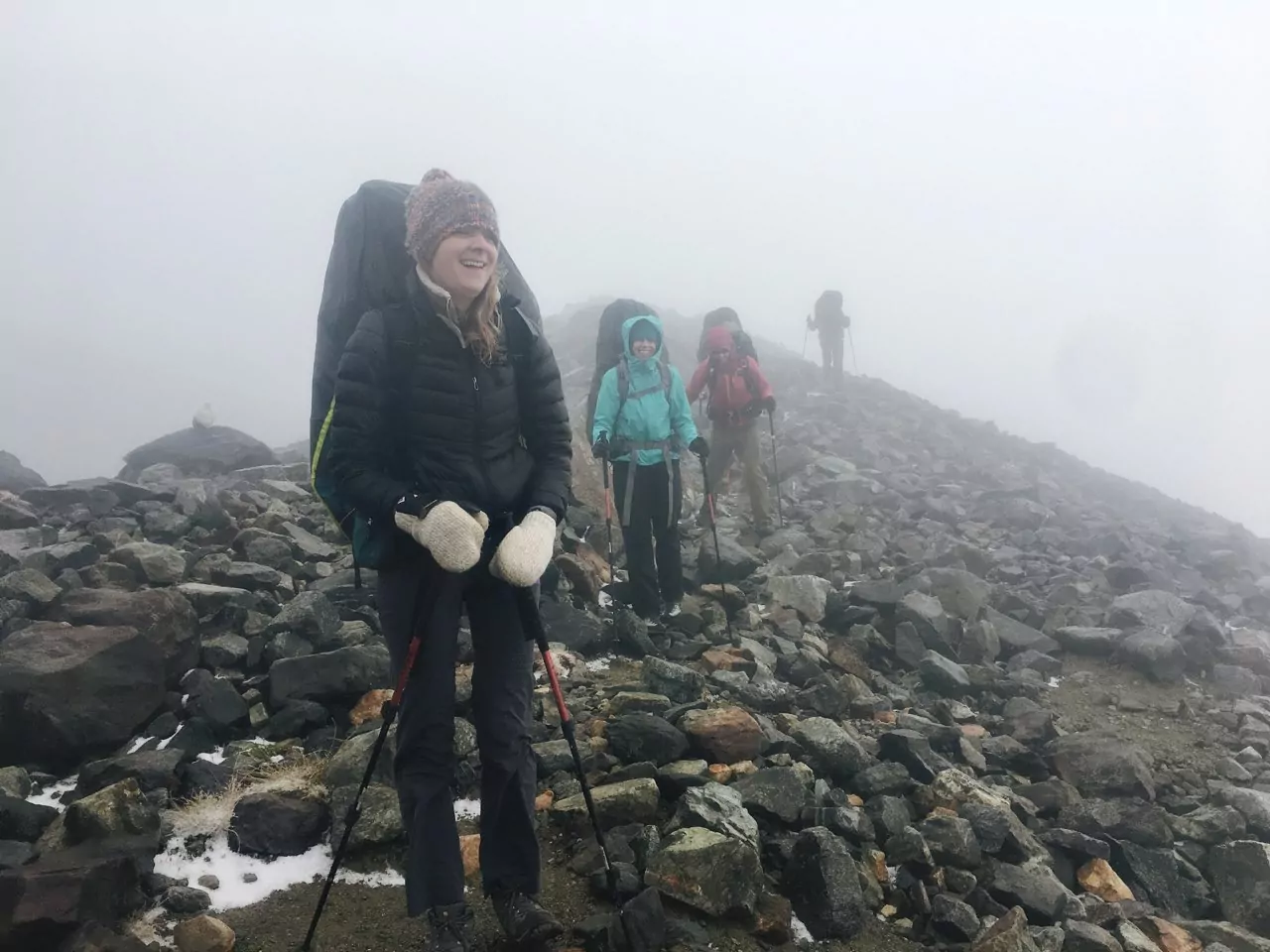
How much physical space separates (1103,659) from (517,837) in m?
9.71

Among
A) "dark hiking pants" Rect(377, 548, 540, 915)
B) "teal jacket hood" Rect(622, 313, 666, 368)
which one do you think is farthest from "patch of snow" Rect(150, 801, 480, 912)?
"teal jacket hood" Rect(622, 313, 666, 368)

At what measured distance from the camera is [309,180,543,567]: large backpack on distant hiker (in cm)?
375

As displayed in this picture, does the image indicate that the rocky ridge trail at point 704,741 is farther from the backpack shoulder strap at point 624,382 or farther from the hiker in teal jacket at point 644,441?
the backpack shoulder strap at point 624,382

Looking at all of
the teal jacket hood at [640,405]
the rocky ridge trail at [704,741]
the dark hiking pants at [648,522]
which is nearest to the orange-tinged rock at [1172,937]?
the rocky ridge trail at [704,741]

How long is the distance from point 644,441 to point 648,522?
1.04 meters

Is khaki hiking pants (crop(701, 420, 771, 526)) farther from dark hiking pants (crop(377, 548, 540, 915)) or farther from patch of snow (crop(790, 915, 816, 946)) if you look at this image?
dark hiking pants (crop(377, 548, 540, 915))

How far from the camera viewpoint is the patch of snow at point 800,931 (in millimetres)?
4371

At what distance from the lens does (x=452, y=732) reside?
3732 millimetres

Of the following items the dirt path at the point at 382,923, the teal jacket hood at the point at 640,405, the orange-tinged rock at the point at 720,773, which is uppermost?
the teal jacket hood at the point at 640,405

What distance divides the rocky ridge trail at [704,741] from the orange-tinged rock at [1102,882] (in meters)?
0.02

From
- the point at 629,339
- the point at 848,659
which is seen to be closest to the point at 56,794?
the point at 629,339

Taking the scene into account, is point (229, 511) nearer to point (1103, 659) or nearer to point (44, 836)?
point (44, 836)

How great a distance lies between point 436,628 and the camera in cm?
376

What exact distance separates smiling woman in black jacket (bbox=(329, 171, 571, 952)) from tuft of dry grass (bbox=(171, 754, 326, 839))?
70.5 inches
